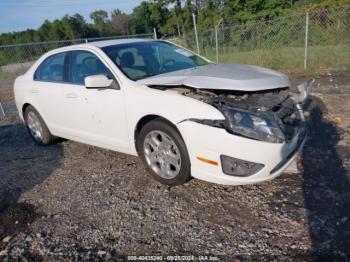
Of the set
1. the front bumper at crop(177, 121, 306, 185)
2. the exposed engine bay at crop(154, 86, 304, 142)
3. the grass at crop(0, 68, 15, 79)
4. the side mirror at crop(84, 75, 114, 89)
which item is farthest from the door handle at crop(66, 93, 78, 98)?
the grass at crop(0, 68, 15, 79)

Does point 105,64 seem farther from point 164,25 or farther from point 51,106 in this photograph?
point 164,25

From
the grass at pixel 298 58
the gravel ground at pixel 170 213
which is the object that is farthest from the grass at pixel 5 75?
the gravel ground at pixel 170 213

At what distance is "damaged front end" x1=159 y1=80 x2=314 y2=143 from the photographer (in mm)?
2801

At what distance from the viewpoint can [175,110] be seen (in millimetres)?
3080

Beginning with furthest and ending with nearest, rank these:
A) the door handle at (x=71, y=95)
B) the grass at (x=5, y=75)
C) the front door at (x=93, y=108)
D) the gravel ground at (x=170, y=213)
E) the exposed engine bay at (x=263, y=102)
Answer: the grass at (x=5, y=75) → the door handle at (x=71, y=95) → the front door at (x=93, y=108) → the exposed engine bay at (x=263, y=102) → the gravel ground at (x=170, y=213)

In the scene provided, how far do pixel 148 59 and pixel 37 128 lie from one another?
2443 mm

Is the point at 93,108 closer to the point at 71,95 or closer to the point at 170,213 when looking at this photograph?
the point at 71,95

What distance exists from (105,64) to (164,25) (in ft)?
122

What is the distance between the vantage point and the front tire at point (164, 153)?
10.4ft

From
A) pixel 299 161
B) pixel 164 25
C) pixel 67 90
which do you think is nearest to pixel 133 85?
pixel 67 90

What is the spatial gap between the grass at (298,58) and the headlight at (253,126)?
7.70 m

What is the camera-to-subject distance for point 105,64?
3.76m

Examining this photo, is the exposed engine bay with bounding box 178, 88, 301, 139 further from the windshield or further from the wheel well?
the windshield

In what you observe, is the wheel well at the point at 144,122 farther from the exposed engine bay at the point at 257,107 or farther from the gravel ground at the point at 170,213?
the gravel ground at the point at 170,213
